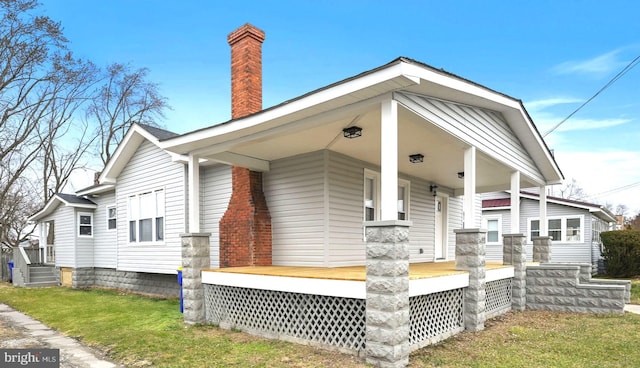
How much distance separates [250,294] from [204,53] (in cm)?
1462

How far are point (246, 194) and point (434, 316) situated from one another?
4.50m

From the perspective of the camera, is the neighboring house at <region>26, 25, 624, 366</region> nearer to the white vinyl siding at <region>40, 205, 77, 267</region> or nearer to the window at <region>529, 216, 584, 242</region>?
the white vinyl siding at <region>40, 205, 77, 267</region>

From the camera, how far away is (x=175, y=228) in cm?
1040

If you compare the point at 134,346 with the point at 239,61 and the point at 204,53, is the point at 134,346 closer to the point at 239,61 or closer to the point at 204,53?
the point at 239,61

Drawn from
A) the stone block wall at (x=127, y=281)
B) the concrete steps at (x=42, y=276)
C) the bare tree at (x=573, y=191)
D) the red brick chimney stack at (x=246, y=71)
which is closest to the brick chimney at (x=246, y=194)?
the red brick chimney stack at (x=246, y=71)

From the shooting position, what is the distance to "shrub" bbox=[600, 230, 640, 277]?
15094 millimetres

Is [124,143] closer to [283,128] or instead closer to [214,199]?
[214,199]

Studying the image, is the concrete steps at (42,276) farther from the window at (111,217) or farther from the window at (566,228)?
the window at (566,228)

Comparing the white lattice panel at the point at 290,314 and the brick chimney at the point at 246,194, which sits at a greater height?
the brick chimney at the point at 246,194

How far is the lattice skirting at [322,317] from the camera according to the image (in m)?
5.50

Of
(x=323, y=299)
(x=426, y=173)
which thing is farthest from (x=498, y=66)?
(x=323, y=299)

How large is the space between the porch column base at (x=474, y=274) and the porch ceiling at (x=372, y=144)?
1511 millimetres

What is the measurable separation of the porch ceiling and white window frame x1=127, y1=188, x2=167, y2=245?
3787mm

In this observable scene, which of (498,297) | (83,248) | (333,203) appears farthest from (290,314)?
(83,248)
